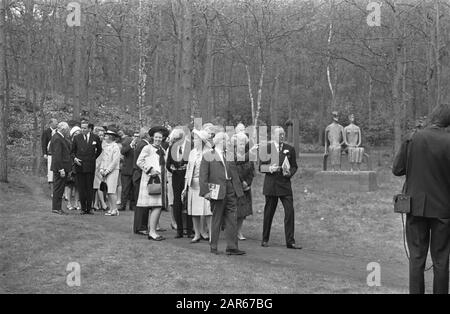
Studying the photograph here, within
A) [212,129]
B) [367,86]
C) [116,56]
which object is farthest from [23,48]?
[212,129]

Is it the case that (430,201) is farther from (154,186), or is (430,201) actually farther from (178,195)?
(178,195)

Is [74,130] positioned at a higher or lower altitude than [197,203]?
higher

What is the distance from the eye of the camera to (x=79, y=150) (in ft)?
41.8

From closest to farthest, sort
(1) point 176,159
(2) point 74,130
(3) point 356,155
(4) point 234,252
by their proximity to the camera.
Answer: (4) point 234,252 → (1) point 176,159 → (2) point 74,130 → (3) point 356,155

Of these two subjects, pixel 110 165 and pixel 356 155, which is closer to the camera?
pixel 110 165

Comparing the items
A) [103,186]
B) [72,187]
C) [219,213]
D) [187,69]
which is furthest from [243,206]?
[187,69]

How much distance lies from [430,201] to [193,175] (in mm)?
4756

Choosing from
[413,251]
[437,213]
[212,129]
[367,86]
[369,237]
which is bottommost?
[369,237]

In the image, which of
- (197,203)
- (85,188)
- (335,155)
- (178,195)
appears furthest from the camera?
(335,155)

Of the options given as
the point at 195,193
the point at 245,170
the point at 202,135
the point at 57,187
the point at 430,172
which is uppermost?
the point at 202,135

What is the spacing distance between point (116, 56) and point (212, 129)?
43175mm

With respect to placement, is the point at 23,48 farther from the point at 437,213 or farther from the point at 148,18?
the point at 437,213

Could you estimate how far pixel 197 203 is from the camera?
396 inches

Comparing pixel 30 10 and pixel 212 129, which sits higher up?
pixel 30 10
